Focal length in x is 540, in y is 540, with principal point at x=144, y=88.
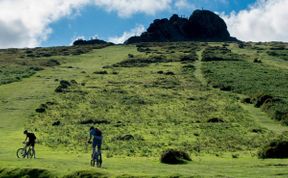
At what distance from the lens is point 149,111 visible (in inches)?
3086

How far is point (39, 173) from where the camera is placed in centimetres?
3634

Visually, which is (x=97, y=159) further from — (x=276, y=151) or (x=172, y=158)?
(x=276, y=151)

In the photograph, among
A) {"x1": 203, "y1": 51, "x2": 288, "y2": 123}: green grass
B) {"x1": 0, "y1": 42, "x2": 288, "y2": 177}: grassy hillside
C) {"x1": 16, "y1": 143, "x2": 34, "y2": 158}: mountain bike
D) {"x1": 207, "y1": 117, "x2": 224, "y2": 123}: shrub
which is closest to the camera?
{"x1": 0, "y1": 42, "x2": 288, "y2": 177}: grassy hillside

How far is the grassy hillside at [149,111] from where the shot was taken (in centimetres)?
4075

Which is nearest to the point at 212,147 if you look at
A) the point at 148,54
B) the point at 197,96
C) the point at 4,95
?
the point at 197,96

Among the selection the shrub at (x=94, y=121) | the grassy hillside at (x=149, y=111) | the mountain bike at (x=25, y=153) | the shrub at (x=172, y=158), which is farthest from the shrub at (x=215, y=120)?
the mountain bike at (x=25, y=153)

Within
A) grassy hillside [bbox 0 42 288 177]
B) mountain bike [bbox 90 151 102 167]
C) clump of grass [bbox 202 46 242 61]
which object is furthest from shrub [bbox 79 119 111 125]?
clump of grass [bbox 202 46 242 61]

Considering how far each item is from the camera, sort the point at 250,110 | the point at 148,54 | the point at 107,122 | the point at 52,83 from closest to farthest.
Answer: the point at 107,122
the point at 250,110
the point at 52,83
the point at 148,54

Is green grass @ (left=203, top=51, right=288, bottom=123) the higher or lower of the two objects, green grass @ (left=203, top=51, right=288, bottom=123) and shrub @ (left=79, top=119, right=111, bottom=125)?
the higher

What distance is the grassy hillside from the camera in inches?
1604

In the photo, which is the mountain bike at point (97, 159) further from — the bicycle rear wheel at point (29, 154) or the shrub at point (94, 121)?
the shrub at point (94, 121)

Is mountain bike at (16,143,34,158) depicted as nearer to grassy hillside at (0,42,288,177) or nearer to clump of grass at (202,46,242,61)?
grassy hillside at (0,42,288,177)

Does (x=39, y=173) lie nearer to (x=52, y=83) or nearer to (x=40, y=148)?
(x=40, y=148)

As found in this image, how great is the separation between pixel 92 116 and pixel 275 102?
27.9 m
